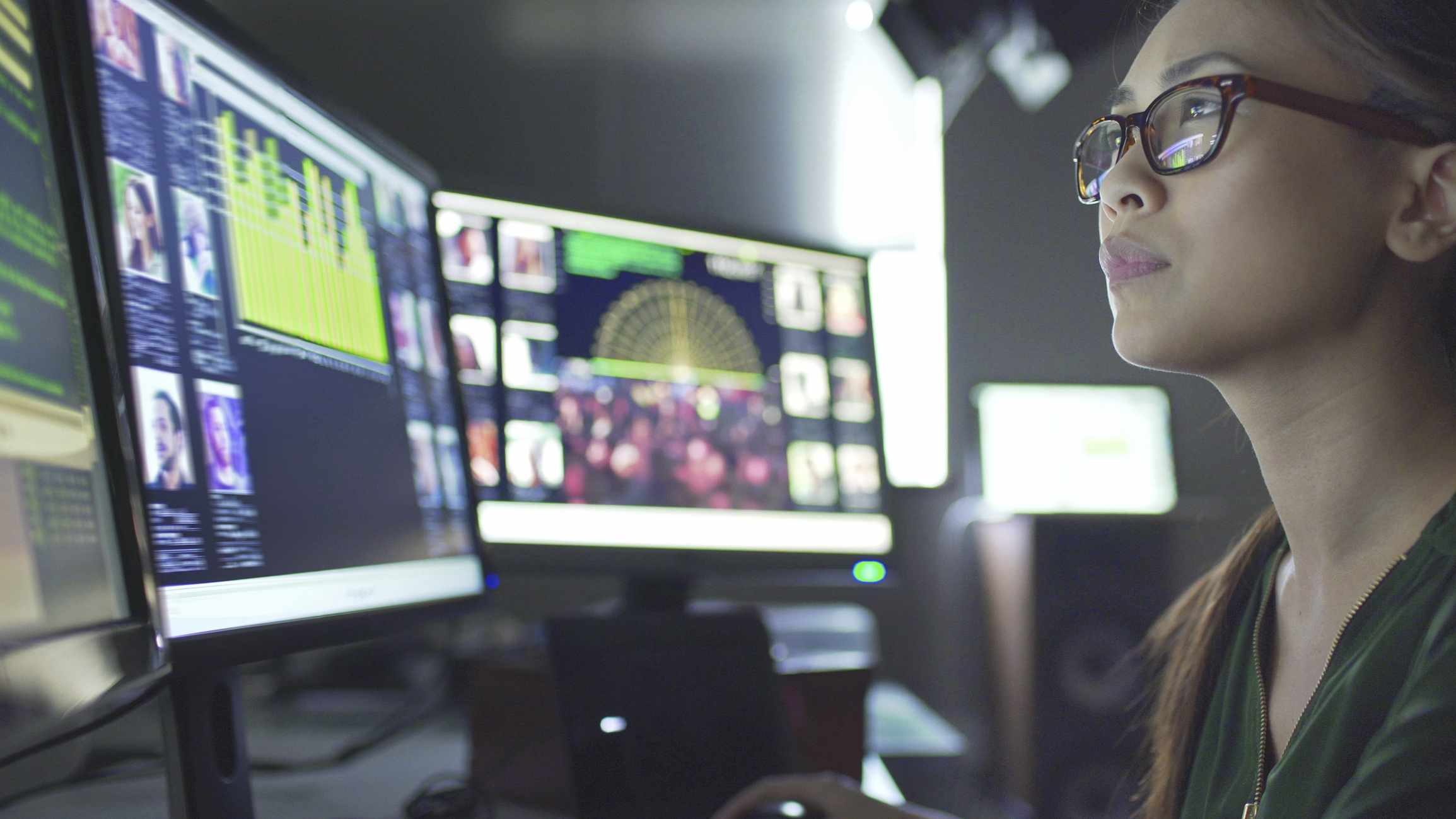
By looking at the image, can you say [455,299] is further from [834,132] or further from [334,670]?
[834,132]

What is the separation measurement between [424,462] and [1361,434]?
674mm

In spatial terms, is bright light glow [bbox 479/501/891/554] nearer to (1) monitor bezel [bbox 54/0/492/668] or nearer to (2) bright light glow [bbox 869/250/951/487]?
(1) monitor bezel [bbox 54/0/492/668]

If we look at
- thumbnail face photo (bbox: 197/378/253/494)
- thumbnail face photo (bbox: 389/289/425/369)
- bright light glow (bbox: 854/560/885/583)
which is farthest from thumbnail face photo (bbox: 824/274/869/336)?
thumbnail face photo (bbox: 197/378/253/494)

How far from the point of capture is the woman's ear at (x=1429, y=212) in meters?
0.52

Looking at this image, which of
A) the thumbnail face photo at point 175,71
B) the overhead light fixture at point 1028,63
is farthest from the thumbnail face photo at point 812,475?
the overhead light fixture at point 1028,63

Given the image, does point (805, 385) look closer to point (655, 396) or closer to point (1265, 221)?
point (655, 396)

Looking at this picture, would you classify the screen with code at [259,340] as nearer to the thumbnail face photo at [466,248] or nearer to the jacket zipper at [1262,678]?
the thumbnail face photo at [466,248]

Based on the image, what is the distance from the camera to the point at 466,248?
102 cm

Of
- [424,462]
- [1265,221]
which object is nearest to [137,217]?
[424,462]

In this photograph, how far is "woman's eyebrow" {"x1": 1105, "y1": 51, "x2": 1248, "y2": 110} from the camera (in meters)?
0.57

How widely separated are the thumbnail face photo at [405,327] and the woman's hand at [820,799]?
439 millimetres

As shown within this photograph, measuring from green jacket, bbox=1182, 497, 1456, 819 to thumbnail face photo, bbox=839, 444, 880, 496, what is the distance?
58 cm

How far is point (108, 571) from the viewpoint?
1.38 ft

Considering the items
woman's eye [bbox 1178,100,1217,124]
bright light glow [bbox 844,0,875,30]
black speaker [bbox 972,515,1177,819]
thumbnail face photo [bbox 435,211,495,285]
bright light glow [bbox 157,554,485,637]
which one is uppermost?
bright light glow [bbox 844,0,875,30]
